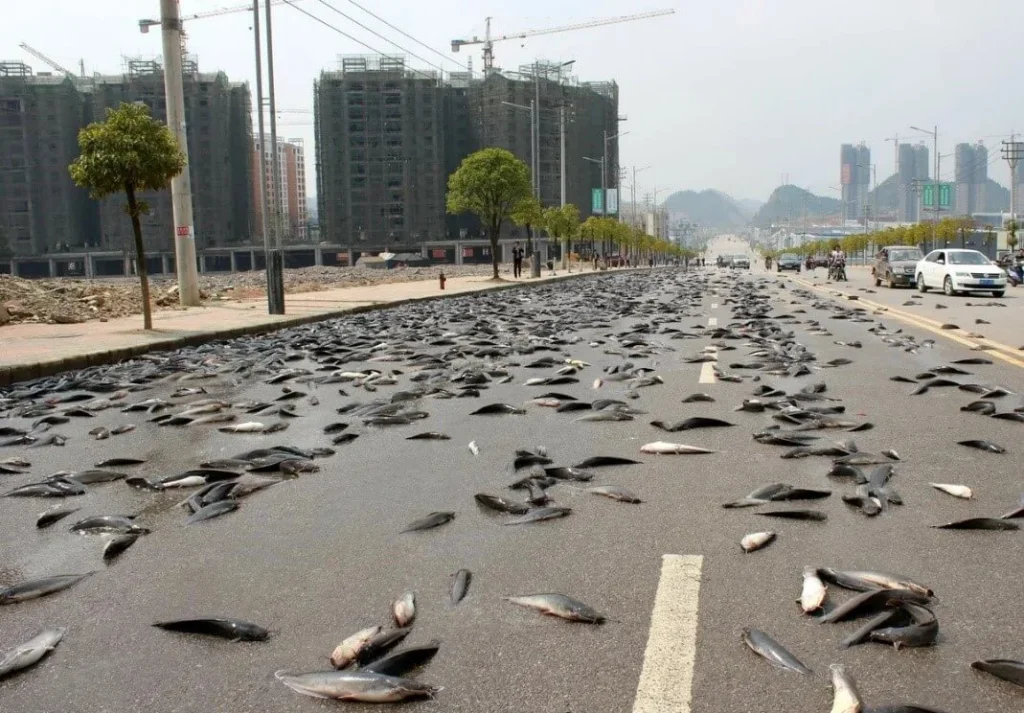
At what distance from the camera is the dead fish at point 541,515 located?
538 cm

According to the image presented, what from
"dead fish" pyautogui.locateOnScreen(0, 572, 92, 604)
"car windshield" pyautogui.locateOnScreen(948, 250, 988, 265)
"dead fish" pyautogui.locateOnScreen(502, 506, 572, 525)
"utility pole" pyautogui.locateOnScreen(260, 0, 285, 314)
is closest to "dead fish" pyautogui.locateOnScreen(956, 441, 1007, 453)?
"dead fish" pyautogui.locateOnScreen(502, 506, 572, 525)

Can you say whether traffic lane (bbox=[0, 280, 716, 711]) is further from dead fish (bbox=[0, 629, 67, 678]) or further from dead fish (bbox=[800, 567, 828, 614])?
dead fish (bbox=[800, 567, 828, 614])

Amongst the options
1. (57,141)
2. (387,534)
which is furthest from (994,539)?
(57,141)

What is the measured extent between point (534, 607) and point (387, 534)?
1.38 metres

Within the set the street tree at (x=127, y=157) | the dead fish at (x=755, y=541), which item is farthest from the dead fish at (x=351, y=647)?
the street tree at (x=127, y=157)

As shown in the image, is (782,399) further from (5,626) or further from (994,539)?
(5,626)

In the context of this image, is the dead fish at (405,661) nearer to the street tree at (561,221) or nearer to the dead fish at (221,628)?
the dead fish at (221,628)

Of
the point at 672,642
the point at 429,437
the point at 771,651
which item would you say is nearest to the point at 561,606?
the point at 672,642

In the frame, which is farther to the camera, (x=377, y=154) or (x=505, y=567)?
(x=377, y=154)

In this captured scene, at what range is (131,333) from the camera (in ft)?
62.3

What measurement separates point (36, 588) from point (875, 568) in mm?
3635

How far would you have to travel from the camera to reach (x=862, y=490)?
229 inches

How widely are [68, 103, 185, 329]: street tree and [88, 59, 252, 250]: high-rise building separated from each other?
3881 inches

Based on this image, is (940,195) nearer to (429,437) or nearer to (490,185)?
(490,185)
